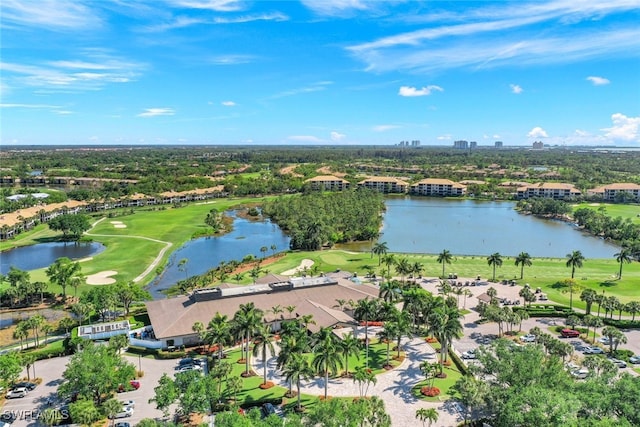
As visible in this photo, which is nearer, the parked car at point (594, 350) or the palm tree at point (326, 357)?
the palm tree at point (326, 357)

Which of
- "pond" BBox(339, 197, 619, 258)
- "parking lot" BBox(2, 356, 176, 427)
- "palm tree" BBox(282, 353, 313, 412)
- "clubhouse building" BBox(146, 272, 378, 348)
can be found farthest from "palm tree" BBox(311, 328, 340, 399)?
"pond" BBox(339, 197, 619, 258)

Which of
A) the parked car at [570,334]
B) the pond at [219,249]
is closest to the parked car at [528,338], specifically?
the parked car at [570,334]

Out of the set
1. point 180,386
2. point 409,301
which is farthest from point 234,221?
point 180,386

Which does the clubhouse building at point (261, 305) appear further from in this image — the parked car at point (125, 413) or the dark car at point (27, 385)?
the parked car at point (125, 413)

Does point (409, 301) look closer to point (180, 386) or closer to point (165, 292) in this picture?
point (180, 386)

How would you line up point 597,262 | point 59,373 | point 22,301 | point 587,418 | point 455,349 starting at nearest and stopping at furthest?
point 587,418 → point 59,373 → point 455,349 → point 22,301 → point 597,262

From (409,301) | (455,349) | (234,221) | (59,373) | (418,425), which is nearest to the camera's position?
(418,425)

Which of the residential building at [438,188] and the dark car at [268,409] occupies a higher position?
the residential building at [438,188]
